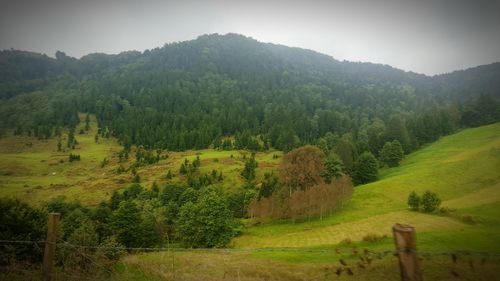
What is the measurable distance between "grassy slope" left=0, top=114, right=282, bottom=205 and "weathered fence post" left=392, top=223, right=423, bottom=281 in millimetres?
93076

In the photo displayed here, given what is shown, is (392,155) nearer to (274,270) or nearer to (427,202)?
(427,202)

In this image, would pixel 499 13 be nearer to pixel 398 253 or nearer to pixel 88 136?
pixel 398 253

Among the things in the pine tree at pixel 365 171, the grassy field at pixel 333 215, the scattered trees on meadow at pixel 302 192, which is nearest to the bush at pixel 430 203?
the grassy field at pixel 333 215

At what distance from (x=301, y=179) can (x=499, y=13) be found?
123890 millimetres

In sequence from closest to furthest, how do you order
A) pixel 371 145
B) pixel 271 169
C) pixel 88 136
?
1. pixel 271 169
2. pixel 371 145
3. pixel 88 136

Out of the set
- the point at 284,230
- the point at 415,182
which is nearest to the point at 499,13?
the point at 415,182

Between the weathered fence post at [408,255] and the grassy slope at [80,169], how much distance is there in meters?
93.1

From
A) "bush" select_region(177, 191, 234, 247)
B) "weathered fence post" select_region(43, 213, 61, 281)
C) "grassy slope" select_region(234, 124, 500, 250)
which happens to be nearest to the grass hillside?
"grassy slope" select_region(234, 124, 500, 250)

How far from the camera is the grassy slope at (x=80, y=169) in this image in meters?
99.4

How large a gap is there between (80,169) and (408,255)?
147 meters

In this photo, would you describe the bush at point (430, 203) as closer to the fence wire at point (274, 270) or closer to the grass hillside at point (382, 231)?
the grass hillside at point (382, 231)

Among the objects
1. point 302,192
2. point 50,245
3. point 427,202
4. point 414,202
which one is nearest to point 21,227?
point 50,245

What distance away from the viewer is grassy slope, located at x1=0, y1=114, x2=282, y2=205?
99375 millimetres

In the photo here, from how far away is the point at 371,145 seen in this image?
124 metres
